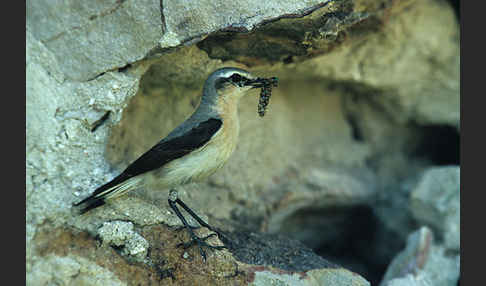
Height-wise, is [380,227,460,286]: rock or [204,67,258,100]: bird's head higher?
[204,67,258,100]: bird's head

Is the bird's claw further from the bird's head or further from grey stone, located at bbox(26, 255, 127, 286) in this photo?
the bird's head

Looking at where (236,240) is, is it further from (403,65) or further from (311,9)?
(403,65)

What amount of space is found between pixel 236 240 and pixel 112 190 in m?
1.31

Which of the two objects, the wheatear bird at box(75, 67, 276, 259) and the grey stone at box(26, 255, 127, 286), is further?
the wheatear bird at box(75, 67, 276, 259)

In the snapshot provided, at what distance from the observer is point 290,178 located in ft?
20.4

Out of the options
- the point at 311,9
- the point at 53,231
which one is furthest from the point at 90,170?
the point at 311,9

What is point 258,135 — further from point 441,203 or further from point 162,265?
point 162,265

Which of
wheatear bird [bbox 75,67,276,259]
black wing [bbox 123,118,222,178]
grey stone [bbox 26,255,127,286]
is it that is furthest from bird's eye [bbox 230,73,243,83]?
grey stone [bbox 26,255,127,286]

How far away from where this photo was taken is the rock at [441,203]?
562 cm

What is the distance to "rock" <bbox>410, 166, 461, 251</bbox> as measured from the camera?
5.62m

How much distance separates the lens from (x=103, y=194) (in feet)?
13.0

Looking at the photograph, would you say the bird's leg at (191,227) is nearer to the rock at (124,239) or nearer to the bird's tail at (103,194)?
the rock at (124,239)

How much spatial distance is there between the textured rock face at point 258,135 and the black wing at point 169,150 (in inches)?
12.4

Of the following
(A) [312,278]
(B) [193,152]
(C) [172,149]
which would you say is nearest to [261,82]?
(B) [193,152]
